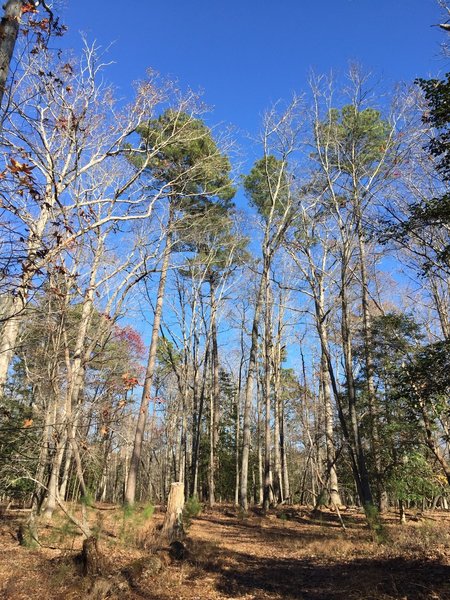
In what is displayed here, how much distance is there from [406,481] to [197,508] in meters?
5.71

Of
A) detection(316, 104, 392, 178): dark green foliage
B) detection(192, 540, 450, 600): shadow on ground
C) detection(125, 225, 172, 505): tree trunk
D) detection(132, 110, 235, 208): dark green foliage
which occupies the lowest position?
detection(192, 540, 450, 600): shadow on ground

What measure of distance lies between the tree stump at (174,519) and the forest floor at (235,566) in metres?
0.31

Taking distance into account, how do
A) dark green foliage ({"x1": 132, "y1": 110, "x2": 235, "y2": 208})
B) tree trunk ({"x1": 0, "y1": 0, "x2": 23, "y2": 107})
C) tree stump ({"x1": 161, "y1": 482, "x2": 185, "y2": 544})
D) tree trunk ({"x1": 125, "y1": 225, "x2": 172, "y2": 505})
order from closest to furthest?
1. tree trunk ({"x1": 0, "y1": 0, "x2": 23, "y2": 107})
2. dark green foliage ({"x1": 132, "y1": 110, "x2": 235, "y2": 208})
3. tree stump ({"x1": 161, "y1": 482, "x2": 185, "y2": 544})
4. tree trunk ({"x1": 125, "y1": 225, "x2": 172, "y2": 505})

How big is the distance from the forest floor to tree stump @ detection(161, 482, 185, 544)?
0.31 m

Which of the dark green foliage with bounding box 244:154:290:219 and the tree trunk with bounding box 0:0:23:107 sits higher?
the dark green foliage with bounding box 244:154:290:219

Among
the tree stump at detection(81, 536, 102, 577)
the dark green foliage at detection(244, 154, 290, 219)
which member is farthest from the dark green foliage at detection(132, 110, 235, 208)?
the tree stump at detection(81, 536, 102, 577)

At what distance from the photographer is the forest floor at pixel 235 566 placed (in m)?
4.93

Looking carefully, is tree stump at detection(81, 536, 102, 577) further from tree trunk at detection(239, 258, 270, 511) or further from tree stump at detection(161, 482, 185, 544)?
tree trunk at detection(239, 258, 270, 511)

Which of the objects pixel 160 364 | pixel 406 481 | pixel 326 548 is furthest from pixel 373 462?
pixel 160 364

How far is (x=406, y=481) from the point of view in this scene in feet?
31.6

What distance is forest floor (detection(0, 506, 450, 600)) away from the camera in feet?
16.2

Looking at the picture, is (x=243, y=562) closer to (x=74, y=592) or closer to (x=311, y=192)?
(x=74, y=592)

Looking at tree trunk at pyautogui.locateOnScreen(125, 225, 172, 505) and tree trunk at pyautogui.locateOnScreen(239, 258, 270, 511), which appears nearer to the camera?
tree trunk at pyautogui.locateOnScreen(125, 225, 172, 505)

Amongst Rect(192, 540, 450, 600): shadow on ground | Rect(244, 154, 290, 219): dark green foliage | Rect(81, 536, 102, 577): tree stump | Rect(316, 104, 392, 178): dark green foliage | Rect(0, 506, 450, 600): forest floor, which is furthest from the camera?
Rect(244, 154, 290, 219): dark green foliage
